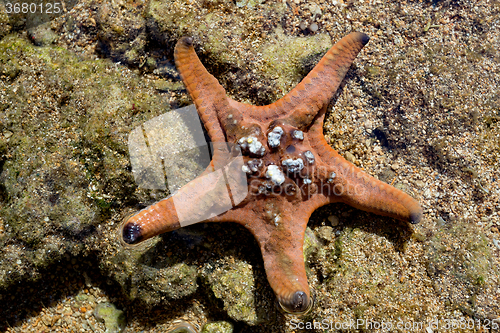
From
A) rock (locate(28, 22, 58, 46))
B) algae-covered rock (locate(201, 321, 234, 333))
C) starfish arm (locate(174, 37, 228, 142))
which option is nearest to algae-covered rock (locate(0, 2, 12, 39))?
rock (locate(28, 22, 58, 46))

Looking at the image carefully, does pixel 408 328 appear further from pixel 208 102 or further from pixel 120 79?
pixel 120 79

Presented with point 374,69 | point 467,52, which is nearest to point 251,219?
point 374,69

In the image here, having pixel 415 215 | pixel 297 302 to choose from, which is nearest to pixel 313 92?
pixel 415 215

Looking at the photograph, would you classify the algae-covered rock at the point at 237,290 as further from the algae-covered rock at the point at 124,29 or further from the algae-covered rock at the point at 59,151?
the algae-covered rock at the point at 124,29

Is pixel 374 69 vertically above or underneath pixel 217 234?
above

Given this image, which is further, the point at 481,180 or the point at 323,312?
the point at 481,180

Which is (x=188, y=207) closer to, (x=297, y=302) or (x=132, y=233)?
(x=132, y=233)

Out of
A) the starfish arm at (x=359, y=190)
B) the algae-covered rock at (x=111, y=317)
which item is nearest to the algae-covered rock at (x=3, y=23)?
the algae-covered rock at (x=111, y=317)
